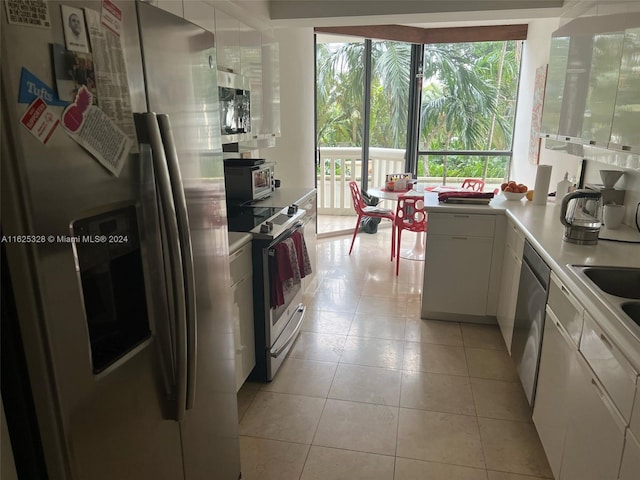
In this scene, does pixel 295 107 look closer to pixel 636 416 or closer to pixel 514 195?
pixel 514 195

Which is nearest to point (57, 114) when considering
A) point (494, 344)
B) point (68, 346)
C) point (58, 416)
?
point (68, 346)

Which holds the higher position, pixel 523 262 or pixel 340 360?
pixel 523 262

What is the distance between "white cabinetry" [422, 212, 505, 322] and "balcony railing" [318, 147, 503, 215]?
309cm

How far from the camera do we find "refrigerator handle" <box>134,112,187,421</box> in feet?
3.64

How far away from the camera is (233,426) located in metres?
1.78

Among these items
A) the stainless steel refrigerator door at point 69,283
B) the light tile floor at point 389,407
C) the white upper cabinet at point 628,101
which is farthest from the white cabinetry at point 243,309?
the white upper cabinet at point 628,101

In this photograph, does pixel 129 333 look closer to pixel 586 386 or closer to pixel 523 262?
pixel 586 386

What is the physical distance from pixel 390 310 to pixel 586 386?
7.13ft

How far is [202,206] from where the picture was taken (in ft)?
4.73

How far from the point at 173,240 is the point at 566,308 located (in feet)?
4.91

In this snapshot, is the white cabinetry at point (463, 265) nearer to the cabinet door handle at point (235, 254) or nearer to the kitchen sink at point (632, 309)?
the cabinet door handle at point (235, 254)

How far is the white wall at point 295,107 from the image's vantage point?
4566 millimetres

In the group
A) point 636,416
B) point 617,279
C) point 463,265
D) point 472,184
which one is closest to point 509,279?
point 463,265

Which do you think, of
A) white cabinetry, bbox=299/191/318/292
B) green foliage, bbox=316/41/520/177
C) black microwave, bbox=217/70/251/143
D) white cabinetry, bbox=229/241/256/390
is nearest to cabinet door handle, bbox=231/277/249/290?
white cabinetry, bbox=229/241/256/390
